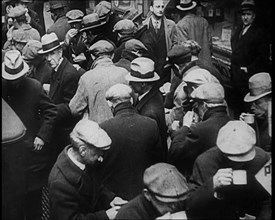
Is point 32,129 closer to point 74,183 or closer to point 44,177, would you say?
point 44,177

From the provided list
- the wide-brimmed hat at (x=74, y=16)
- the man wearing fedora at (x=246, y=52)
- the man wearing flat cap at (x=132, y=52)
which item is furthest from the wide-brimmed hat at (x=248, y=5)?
the wide-brimmed hat at (x=74, y=16)

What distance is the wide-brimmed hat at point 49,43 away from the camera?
4.34m

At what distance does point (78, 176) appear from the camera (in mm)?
3109

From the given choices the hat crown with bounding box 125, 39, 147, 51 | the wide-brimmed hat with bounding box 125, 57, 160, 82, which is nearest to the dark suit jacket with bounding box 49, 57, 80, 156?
the hat crown with bounding box 125, 39, 147, 51

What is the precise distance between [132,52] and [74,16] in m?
0.67

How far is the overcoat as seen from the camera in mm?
3070

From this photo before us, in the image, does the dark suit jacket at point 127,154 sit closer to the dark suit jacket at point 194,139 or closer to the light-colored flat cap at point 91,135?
the dark suit jacket at point 194,139

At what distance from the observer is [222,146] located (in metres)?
3.10

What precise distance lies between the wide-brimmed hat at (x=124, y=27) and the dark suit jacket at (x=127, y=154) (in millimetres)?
1309

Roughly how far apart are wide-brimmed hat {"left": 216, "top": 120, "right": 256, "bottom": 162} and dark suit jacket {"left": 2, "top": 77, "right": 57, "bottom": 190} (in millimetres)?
1133

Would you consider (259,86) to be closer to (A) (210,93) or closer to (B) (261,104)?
(B) (261,104)

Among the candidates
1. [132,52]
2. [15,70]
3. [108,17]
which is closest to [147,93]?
[132,52]

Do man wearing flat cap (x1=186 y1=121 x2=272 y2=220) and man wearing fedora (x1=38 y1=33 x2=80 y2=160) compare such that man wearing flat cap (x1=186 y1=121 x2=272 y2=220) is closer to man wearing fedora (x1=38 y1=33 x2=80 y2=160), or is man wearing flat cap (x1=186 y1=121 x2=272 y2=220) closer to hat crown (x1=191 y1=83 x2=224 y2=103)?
hat crown (x1=191 y1=83 x2=224 y2=103)

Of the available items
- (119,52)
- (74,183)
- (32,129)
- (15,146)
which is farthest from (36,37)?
(74,183)
